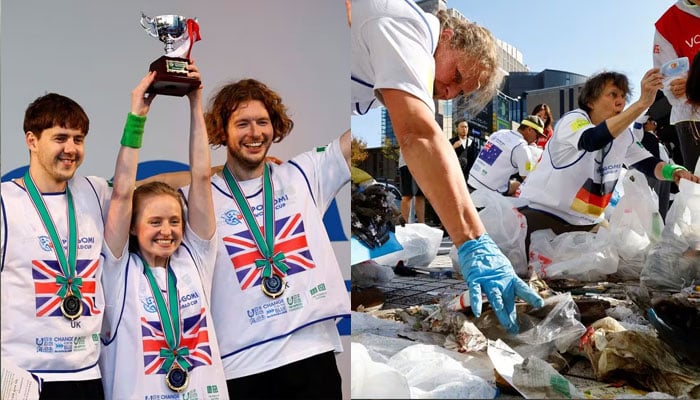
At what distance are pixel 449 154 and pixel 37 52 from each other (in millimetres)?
1077

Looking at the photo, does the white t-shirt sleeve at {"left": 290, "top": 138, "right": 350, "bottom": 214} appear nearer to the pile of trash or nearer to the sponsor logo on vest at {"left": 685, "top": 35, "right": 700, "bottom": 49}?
the pile of trash

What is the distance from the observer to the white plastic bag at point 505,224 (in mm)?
1550

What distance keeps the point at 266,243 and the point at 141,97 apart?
1.66 ft

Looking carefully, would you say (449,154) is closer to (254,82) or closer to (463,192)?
(463,192)

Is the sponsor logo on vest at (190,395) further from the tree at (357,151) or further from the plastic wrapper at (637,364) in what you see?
the plastic wrapper at (637,364)

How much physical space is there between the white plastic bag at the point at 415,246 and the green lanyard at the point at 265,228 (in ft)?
0.91

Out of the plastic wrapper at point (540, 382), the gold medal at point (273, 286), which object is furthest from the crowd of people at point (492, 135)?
the gold medal at point (273, 286)

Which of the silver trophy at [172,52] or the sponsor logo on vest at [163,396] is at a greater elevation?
the silver trophy at [172,52]

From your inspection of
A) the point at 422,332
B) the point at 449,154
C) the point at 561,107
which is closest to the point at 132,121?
the point at 449,154

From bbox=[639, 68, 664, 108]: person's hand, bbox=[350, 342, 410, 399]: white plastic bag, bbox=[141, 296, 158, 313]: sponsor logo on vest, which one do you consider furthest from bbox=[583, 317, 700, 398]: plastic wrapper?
bbox=[141, 296, 158, 313]: sponsor logo on vest

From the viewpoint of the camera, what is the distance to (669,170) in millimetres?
1665

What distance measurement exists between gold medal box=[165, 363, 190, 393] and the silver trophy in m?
0.73

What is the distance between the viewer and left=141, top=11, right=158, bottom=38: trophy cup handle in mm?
1589

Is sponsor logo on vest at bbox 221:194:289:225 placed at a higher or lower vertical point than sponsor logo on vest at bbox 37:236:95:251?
higher
